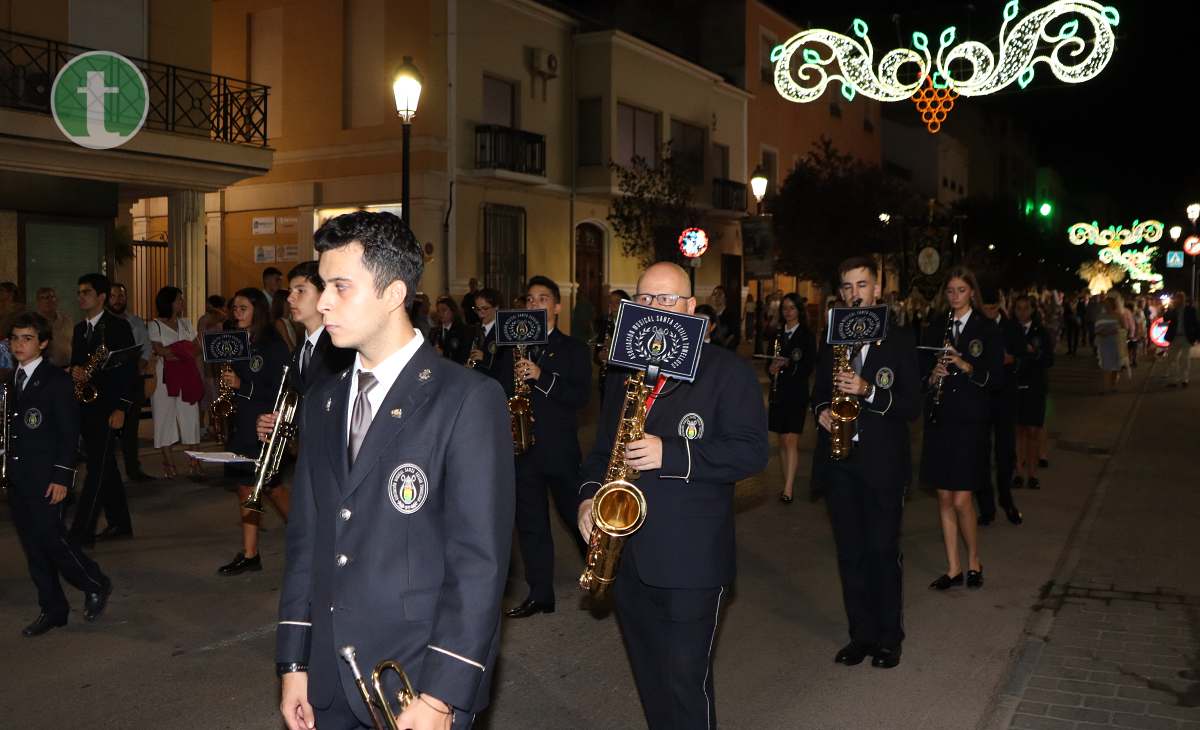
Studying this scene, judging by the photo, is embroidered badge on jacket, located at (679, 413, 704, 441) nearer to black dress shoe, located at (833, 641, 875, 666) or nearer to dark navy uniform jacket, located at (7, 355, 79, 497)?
black dress shoe, located at (833, 641, 875, 666)

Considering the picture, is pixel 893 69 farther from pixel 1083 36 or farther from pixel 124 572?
pixel 124 572

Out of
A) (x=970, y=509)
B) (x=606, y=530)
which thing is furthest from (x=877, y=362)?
(x=606, y=530)

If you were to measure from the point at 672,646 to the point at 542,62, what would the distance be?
24556mm

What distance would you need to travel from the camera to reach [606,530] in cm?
368

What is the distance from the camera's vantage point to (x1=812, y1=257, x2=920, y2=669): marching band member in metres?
5.78

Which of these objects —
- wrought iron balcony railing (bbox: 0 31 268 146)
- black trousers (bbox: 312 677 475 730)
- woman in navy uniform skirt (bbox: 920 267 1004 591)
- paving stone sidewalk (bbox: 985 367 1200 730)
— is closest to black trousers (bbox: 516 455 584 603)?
woman in navy uniform skirt (bbox: 920 267 1004 591)

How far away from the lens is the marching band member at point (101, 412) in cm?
816

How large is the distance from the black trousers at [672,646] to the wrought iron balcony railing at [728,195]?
31051 mm

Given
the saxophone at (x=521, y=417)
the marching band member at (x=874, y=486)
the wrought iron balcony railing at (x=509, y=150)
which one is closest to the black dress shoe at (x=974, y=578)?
the marching band member at (x=874, y=486)

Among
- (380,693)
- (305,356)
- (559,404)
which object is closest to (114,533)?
(305,356)

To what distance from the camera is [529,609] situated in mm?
6758

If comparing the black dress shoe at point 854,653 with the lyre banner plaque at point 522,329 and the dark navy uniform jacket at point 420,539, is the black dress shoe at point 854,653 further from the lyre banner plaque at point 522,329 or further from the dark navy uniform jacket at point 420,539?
the dark navy uniform jacket at point 420,539

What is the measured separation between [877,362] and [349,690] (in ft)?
12.7

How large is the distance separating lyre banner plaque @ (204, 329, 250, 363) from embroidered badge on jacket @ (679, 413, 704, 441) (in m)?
4.63
